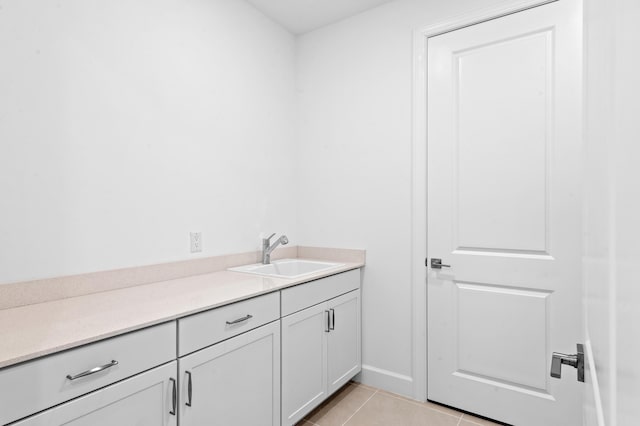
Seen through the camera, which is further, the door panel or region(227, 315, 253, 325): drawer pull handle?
the door panel

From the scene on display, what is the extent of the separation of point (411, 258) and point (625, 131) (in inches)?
83.3

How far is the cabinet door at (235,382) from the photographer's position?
4.31 ft

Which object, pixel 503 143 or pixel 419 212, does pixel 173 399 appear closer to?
pixel 419 212

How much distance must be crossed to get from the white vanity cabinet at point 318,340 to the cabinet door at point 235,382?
0.09m

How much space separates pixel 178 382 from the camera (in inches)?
50.1

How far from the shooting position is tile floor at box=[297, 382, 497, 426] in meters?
2.00

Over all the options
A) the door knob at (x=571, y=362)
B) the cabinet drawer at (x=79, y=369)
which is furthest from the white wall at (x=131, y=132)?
the door knob at (x=571, y=362)

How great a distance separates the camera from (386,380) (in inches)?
93.0

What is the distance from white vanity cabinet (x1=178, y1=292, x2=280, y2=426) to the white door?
44.0 inches

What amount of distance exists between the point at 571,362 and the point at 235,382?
4.16 feet

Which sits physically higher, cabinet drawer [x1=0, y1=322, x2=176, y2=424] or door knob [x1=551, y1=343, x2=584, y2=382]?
door knob [x1=551, y1=343, x2=584, y2=382]

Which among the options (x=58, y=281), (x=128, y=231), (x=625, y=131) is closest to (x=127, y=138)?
(x=128, y=231)

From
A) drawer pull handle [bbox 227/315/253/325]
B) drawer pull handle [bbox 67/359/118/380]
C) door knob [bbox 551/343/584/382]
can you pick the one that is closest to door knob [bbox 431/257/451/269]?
drawer pull handle [bbox 227/315/253/325]

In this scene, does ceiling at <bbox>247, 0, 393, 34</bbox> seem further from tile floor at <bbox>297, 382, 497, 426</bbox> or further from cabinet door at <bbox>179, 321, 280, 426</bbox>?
tile floor at <bbox>297, 382, 497, 426</bbox>
